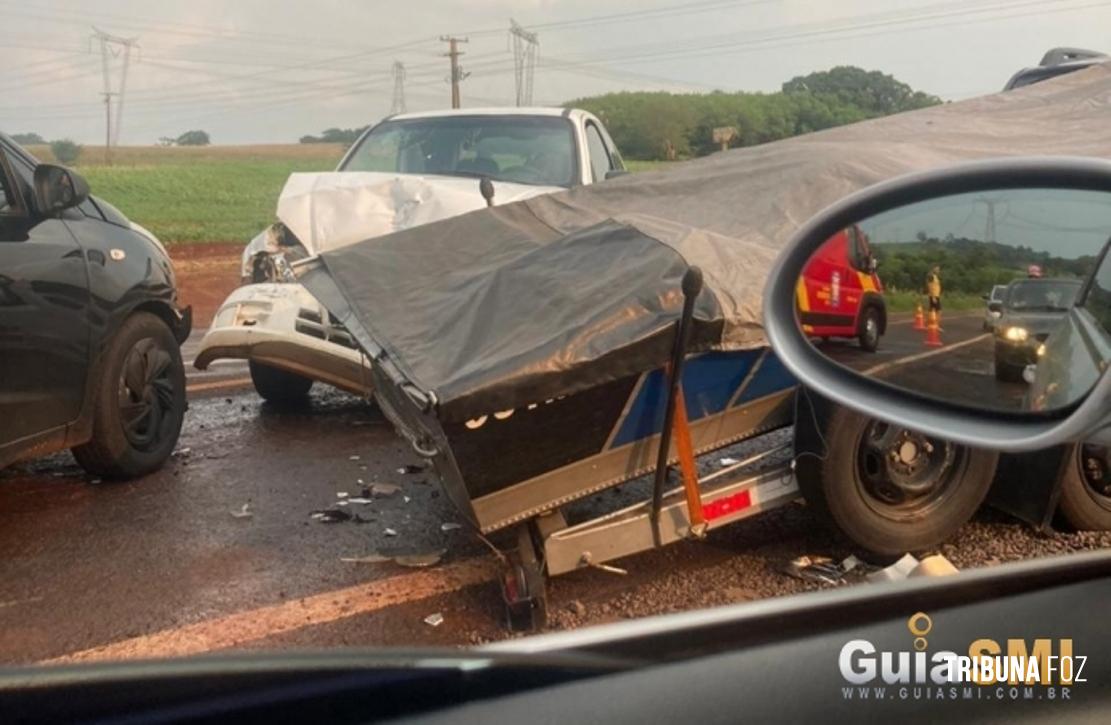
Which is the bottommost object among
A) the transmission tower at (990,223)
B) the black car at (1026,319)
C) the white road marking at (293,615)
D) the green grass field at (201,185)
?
the green grass field at (201,185)

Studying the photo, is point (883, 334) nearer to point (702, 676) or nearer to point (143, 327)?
point (702, 676)

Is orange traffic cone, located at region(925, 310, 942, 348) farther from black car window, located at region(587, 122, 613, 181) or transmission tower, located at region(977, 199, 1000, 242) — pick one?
black car window, located at region(587, 122, 613, 181)

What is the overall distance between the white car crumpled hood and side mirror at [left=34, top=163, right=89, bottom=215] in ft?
5.01

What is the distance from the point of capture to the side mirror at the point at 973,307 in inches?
69.4

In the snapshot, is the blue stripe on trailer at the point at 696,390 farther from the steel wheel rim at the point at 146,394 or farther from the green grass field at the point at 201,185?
the green grass field at the point at 201,185

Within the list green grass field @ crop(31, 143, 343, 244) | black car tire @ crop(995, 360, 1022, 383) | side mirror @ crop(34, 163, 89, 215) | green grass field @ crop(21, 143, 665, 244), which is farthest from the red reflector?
green grass field @ crop(31, 143, 343, 244)

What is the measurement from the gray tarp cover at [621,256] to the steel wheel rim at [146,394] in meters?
1.30

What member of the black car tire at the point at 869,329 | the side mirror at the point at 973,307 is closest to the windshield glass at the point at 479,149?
the black car tire at the point at 869,329

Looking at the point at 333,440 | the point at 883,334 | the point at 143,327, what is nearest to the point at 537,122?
the point at 333,440

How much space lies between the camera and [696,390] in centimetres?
417

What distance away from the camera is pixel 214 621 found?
4242 millimetres

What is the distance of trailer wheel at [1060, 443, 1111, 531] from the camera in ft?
14.8

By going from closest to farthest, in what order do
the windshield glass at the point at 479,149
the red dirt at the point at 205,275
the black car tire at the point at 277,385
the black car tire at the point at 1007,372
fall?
1. the black car tire at the point at 1007,372
2. the black car tire at the point at 277,385
3. the windshield glass at the point at 479,149
4. the red dirt at the point at 205,275

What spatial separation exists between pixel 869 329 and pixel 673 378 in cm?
160
